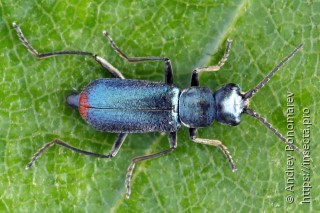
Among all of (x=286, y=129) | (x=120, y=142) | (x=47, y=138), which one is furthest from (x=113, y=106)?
(x=286, y=129)

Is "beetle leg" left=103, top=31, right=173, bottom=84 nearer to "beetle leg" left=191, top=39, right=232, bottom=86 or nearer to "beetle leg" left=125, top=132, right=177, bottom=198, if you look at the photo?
"beetle leg" left=191, top=39, right=232, bottom=86

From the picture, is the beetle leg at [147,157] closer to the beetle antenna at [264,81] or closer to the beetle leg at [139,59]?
the beetle leg at [139,59]

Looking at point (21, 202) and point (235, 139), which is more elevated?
point (235, 139)

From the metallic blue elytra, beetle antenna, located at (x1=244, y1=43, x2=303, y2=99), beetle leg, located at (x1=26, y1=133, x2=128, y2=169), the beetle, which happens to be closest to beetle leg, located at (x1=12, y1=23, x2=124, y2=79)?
the beetle

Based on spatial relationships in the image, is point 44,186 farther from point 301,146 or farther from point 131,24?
point 301,146

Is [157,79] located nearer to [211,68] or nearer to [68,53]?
[211,68]
